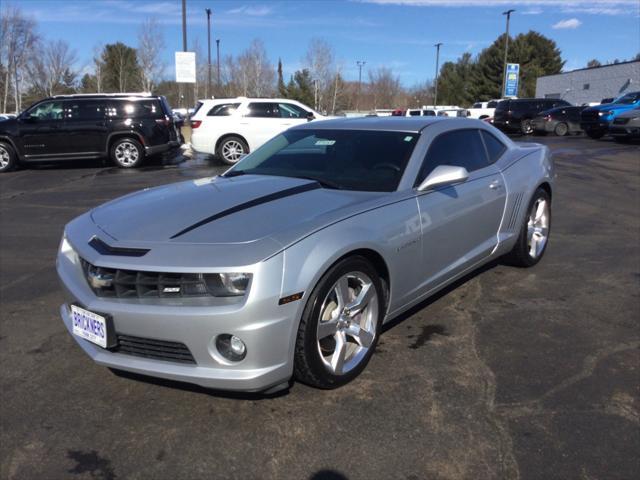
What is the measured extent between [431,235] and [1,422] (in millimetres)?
2682

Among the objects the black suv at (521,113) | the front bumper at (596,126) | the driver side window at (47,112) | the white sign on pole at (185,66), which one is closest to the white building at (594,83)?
the black suv at (521,113)

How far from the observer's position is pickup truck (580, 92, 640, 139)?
21.9m

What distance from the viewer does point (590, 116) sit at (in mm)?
22625

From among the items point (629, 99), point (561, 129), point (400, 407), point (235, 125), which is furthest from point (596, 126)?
point (400, 407)

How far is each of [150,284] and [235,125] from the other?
41.4ft

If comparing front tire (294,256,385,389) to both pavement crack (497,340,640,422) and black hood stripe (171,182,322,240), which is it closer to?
black hood stripe (171,182,322,240)

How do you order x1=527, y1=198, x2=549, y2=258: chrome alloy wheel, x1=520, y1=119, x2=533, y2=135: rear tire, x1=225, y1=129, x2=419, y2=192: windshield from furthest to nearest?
1. x1=520, y1=119, x2=533, y2=135: rear tire
2. x1=527, y1=198, x2=549, y2=258: chrome alloy wheel
3. x1=225, y1=129, x2=419, y2=192: windshield

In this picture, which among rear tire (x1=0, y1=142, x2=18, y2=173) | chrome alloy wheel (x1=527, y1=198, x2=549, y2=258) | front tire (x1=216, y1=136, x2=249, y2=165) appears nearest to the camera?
chrome alloy wheel (x1=527, y1=198, x2=549, y2=258)

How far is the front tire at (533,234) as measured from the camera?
16.8 ft

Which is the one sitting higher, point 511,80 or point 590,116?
point 511,80

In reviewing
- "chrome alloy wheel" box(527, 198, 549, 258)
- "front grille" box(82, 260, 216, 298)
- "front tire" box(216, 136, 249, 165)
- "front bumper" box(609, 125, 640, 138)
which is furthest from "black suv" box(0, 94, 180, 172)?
"front bumper" box(609, 125, 640, 138)

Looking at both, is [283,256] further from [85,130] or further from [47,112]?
[47,112]

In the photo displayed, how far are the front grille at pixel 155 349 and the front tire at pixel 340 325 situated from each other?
22.0 inches

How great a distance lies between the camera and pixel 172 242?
2.76m
